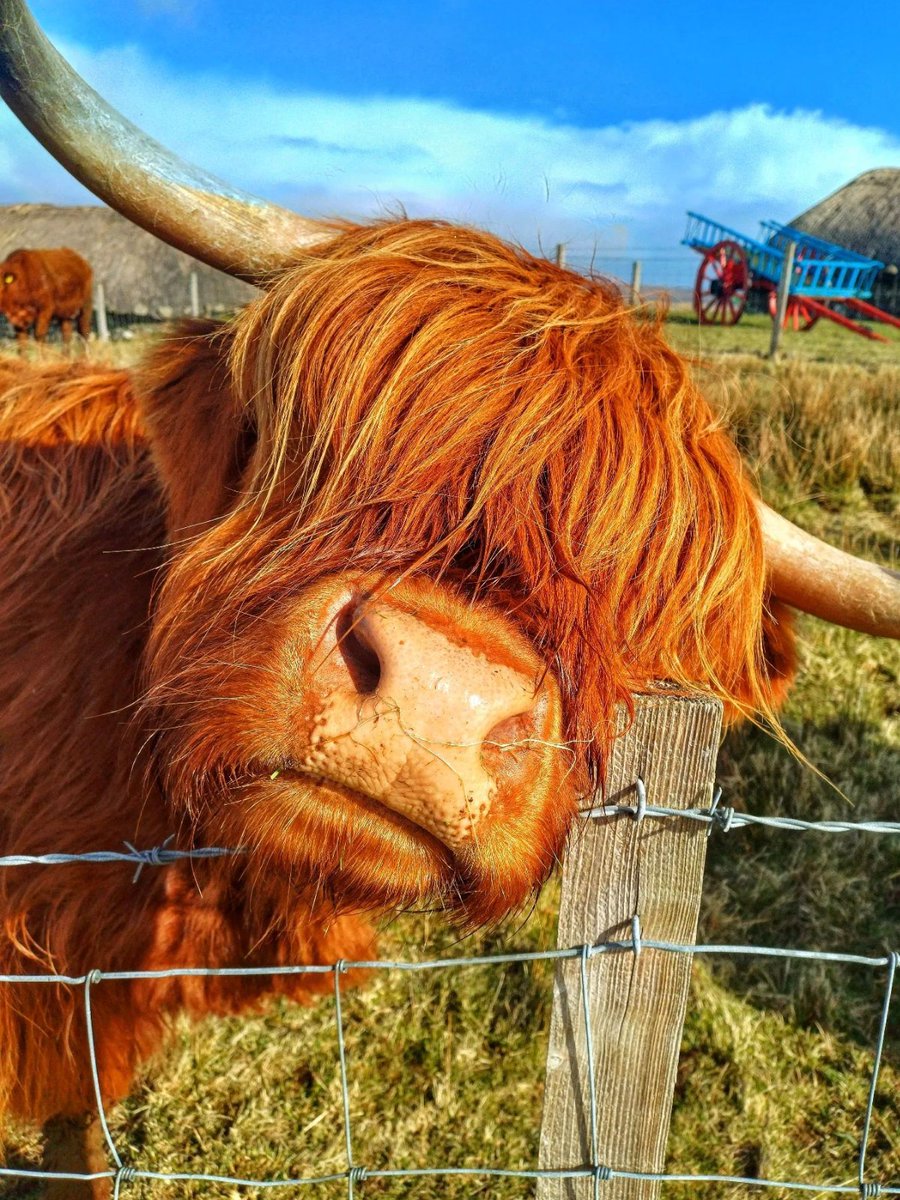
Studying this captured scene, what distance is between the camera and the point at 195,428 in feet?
5.36

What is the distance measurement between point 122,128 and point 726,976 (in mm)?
2726

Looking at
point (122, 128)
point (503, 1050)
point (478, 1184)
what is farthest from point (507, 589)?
point (503, 1050)

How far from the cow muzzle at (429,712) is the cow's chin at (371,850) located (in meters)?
0.04

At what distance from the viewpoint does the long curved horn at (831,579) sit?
63.9 inches

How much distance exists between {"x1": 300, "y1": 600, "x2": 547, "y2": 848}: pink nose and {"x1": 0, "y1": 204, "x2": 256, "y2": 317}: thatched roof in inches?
975

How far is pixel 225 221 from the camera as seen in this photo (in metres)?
1.59

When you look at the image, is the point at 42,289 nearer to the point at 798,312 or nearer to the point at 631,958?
the point at 798,312

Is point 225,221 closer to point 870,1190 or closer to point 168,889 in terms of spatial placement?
point 168,889

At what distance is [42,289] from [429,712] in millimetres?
18244

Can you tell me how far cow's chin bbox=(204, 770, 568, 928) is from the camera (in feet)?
3.88

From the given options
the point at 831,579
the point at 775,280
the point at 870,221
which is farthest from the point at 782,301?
the point at 870,221

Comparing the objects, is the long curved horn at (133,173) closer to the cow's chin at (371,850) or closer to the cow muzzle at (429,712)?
the cow muzzle at (429,712)

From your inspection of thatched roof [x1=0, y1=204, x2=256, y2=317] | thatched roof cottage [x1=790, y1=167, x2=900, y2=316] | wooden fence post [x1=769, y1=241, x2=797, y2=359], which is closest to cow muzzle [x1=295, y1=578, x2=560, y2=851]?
wooden fence post [x1=769, y1=241, x2=797, y2=359]

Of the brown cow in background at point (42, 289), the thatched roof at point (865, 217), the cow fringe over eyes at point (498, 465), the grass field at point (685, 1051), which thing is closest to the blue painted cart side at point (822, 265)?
the thatched roof at point (865, 217)
